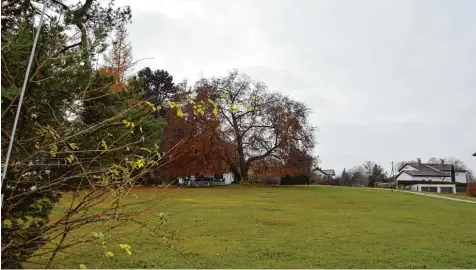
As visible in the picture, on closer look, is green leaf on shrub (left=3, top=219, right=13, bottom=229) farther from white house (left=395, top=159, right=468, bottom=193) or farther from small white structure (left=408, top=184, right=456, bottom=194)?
white house (left=395, top=159, right=468, bottom=193)

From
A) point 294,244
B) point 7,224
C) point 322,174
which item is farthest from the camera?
point 322,174

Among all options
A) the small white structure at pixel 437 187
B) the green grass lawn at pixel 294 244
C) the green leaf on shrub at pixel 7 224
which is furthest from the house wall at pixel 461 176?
the green leaf on shrub at pixel 7 224

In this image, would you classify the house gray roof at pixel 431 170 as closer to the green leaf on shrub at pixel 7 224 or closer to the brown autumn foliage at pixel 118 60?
the brown autumn foliage at pixel 118 60

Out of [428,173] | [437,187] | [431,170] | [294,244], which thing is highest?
[431,170]

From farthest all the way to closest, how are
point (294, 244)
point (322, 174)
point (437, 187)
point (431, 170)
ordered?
1. point (322, 174)
2. point (431, 170)
3. point (437, 187)
4. point (294, 244)

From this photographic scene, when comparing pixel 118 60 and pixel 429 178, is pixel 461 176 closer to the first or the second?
pixel 429 178

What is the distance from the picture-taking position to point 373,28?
17.6 feet

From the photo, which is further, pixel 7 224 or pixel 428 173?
pixel 428 173

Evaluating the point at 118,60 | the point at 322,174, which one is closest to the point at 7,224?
the point at 118,60

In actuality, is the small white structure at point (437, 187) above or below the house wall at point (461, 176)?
below

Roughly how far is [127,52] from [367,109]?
1091cm

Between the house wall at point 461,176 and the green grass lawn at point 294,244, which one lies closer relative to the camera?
the green grass lawn at point 294,244

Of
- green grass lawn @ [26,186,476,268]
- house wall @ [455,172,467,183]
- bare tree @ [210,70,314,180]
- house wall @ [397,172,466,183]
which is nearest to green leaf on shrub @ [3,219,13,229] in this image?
green grass lawn @ [26,186,476,268]

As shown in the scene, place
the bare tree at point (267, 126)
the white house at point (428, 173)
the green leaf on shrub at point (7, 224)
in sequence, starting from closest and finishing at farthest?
the green leaf on shrub at point (7, 224) < the bare tree at point (267, 126) < the white house at point (428, 173)
